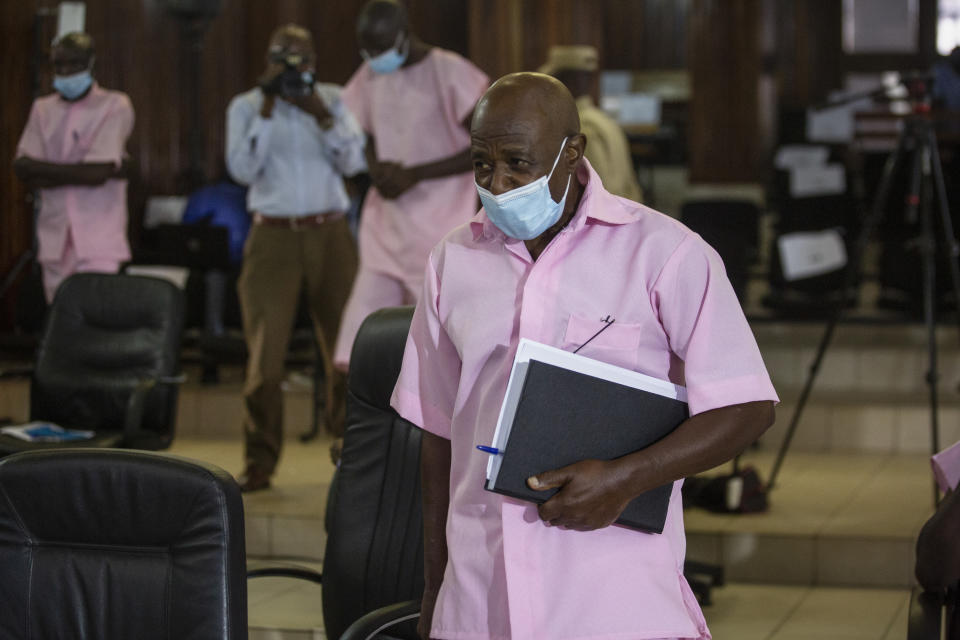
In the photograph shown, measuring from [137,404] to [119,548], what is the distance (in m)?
2.06

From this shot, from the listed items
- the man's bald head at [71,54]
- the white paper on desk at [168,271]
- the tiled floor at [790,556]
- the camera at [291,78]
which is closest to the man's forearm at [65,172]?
the man's bald head at [71,54]

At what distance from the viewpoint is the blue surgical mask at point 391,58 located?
4027 millimetres

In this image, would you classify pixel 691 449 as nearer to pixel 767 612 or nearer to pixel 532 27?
pixel 767 612

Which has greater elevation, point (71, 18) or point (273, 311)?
point (71, 18)

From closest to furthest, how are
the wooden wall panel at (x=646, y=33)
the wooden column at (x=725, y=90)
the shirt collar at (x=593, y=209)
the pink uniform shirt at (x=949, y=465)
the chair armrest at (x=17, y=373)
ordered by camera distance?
the shirt collar at (x=593, y=209)
the pink uniform shirt at (x=949, y=465)
the chair armrest at (x=17, y=373)
the wooden column at (x=725, y=90)
the wooden wall panel at (x=646, y=33)

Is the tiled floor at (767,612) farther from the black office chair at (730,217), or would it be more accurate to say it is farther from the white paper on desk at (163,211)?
the white paper on desk at (163,211)

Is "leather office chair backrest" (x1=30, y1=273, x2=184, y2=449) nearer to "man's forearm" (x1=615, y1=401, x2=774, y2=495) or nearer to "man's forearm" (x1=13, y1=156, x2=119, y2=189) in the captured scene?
"man's forearm" (x1=13, y1=156, x2=119, y2=189)

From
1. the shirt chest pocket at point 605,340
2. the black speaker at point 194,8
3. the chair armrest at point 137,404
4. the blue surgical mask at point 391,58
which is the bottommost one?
the chair armrest at point 137,404

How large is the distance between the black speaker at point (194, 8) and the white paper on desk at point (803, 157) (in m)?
3.63

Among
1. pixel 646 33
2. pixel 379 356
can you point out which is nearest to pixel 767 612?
pixel 379 356

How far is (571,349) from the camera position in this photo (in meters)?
1.66

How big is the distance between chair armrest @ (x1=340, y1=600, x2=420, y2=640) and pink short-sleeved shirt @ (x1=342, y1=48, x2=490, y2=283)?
2.03 metres

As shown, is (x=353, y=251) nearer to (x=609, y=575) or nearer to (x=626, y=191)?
(x=626, y=191)

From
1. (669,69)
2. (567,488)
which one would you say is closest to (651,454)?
(567,488)
